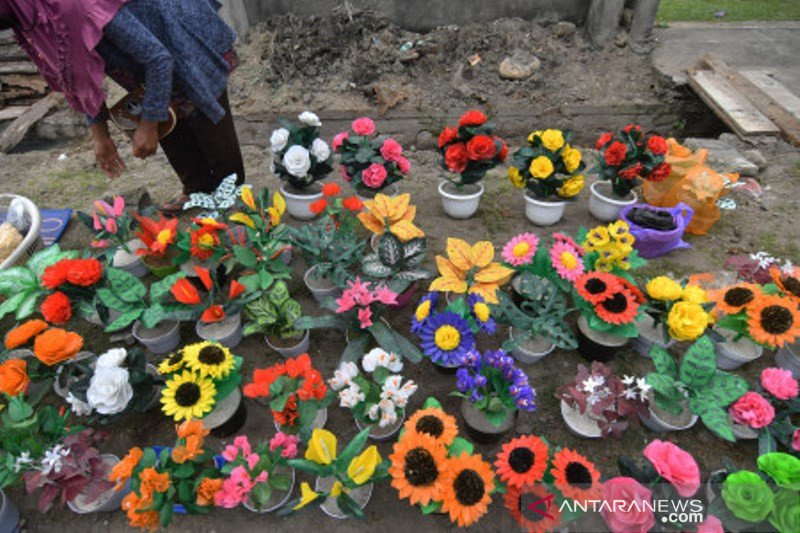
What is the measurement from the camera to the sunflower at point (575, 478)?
1.33 meters

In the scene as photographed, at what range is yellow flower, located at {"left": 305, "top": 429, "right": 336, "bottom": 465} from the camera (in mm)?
1414

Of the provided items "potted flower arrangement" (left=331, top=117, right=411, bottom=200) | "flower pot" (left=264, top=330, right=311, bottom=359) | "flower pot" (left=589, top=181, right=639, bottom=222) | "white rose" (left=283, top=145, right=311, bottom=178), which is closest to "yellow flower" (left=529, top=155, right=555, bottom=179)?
"flower pot" (left=589, top=181, right=639, bottom=222)

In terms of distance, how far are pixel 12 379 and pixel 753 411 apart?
2.58 metres

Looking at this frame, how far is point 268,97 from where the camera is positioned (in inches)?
179

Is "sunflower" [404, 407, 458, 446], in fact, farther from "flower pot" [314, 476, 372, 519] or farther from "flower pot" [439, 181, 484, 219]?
"flower pot" [439, 181, 484, 219]

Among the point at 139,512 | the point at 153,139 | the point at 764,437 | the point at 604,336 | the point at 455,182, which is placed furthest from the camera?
the point at 455,182

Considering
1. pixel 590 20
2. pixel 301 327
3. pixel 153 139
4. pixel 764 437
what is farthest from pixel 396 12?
pixel 764 437

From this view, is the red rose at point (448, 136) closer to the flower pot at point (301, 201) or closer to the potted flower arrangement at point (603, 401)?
the flower pot at point (301, 201)

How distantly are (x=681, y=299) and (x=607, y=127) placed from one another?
3.27 metres

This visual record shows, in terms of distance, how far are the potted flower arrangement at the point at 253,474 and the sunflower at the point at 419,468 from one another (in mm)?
386

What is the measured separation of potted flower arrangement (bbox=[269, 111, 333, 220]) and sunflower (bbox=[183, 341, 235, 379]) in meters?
1.35

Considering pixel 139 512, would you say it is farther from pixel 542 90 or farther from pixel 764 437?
pixel 542 90

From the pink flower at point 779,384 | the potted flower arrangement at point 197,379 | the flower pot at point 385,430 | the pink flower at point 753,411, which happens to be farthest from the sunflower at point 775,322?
the potted flower arrangement at point 197,379

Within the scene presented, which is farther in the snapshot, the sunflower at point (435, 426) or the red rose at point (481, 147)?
the red rose at point (481, 147)
